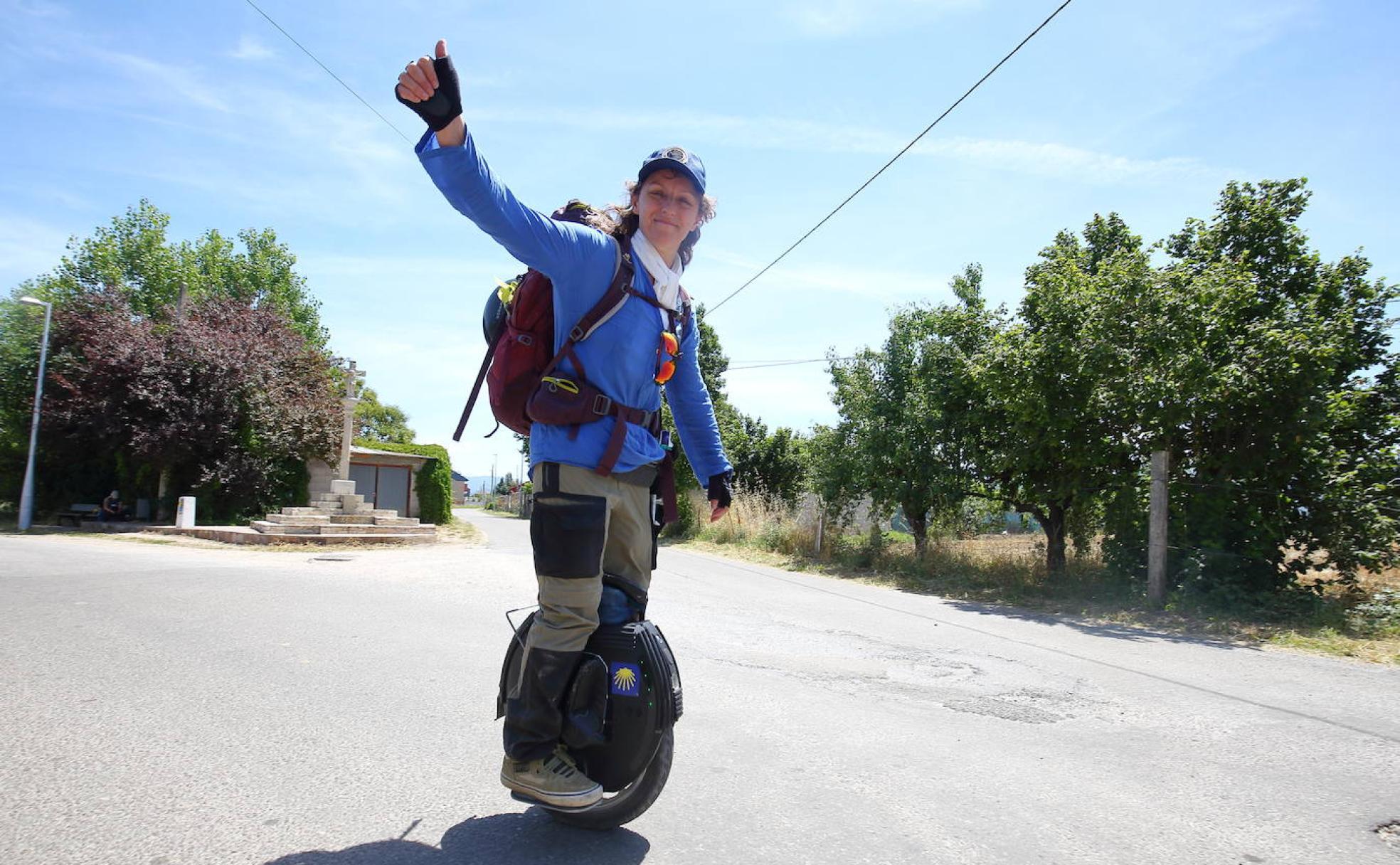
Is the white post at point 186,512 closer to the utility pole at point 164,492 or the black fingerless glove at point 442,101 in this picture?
the utility pole at point 164,492

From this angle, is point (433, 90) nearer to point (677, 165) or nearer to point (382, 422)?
point (677, 165)

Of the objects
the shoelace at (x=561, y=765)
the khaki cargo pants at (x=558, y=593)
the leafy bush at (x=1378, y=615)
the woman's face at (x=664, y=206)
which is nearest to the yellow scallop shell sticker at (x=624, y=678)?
the khaki cargo pants at (x=558, y=593)

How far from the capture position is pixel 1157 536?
891 centimetres

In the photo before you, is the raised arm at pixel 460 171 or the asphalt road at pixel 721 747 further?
the asphalt road at pixel 721 747

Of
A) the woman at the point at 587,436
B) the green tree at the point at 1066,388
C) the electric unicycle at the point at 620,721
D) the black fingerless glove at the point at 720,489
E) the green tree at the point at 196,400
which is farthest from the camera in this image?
the green tree at the point at 196,400

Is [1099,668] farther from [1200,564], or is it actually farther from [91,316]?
[91,316]

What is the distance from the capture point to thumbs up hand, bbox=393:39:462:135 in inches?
68.1

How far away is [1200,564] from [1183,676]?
14.0ft

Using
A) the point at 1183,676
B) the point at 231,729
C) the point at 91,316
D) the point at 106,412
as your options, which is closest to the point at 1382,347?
the point at 1183,676

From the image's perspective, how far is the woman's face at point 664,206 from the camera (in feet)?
7.86

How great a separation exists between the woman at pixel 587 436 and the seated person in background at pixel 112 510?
23152 mm

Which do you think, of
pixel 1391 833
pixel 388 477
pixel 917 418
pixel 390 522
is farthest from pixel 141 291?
pixel 1391 833

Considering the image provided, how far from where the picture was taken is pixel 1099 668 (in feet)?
16.9

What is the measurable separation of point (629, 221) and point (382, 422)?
6450cm
